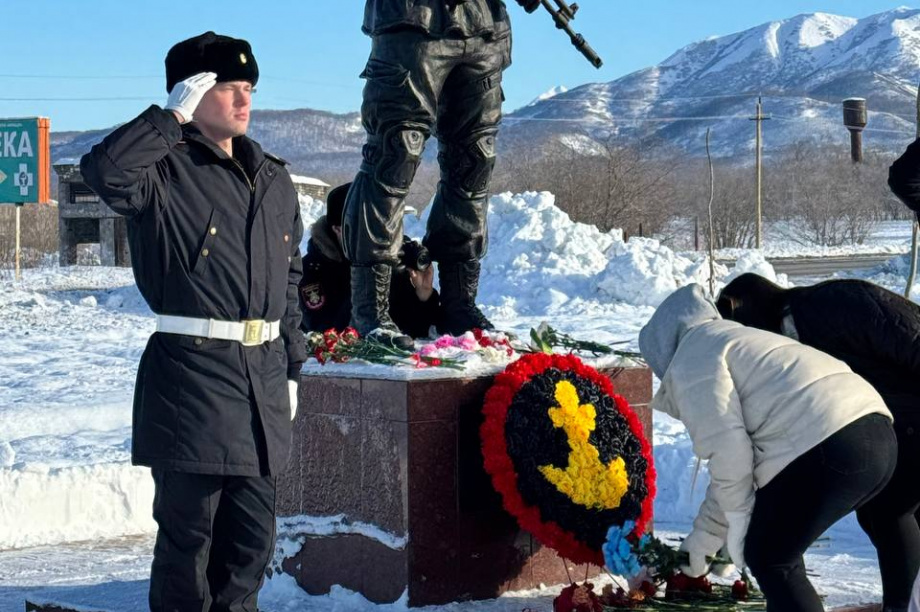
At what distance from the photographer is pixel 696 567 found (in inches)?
159

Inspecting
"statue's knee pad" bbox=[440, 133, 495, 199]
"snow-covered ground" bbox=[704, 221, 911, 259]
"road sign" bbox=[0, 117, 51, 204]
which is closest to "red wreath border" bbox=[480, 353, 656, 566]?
"statue's knee pad" bbox=[440, 133, 495, 199]

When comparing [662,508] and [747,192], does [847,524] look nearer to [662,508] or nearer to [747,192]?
[662,508]

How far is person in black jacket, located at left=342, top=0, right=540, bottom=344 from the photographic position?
4.73 meters

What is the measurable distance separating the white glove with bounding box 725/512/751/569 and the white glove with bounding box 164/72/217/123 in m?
1.82

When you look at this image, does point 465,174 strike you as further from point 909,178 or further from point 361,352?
point 909,178

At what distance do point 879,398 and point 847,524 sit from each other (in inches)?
119

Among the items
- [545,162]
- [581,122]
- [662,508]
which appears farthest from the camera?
[581,122]

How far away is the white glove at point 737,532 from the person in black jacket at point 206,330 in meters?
1.25

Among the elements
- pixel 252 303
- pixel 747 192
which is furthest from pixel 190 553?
pixel 747 192

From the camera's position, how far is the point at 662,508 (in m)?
7.00

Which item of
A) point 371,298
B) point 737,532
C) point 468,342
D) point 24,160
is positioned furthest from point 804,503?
point 24,160

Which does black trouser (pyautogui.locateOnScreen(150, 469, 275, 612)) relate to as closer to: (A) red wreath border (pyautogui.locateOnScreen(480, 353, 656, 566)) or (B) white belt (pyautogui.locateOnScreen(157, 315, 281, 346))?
(B) white belt (pyautogui.locateOnScreen(157, 315, 281, 346))

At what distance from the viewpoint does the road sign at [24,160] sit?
2870 cm

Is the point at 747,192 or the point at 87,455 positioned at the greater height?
the point at 747,192
